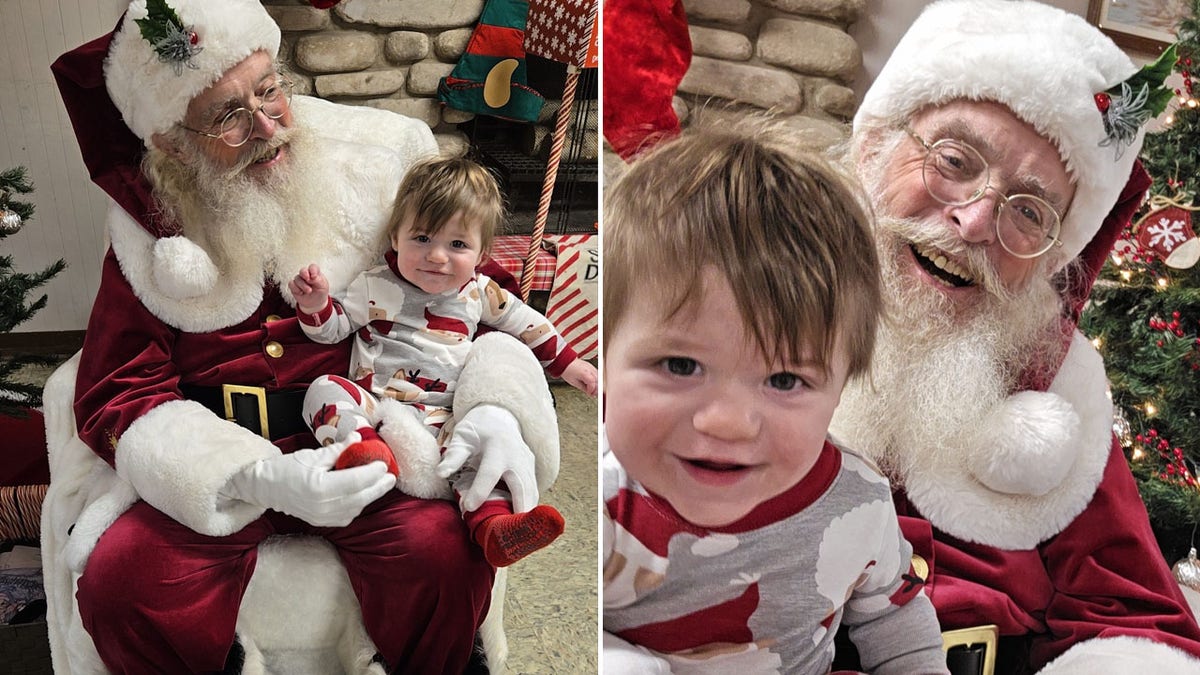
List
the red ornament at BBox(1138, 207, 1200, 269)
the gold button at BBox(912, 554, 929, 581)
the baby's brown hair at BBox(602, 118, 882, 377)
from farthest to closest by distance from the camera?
1. the red ornament at BBox(1138, 207, 1200, 269)
2. the gold button at BBox(912, 554, 929, 581)
3. the baby's brown hair at BBox(602, 118, 882, 377)

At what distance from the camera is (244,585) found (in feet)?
2.75

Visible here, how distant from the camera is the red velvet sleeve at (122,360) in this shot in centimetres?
81

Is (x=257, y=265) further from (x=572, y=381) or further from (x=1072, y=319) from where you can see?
(x=1072, y=319)

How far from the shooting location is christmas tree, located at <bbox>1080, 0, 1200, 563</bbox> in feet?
2.19

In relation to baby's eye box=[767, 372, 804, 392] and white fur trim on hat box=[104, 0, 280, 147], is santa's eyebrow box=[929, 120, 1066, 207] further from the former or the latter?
white fur trim on hat box=[104, 0, 280, 147]

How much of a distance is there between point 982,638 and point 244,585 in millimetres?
622

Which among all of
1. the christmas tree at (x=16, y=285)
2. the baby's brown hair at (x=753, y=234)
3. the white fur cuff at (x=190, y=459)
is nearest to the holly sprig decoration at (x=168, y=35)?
the christmas tree at (x=16, y=285)

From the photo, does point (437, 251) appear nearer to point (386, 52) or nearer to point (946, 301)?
point (386, 52)

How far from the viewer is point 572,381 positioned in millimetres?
812

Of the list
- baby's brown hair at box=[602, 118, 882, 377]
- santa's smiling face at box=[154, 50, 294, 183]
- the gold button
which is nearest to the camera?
baby's brown hair at box=[602, 118, 882, 377]

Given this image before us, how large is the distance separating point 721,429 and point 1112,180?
0.25 metres

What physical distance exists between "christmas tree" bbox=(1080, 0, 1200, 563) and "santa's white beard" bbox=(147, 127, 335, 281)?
64cm

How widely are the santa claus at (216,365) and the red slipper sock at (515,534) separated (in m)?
0.03

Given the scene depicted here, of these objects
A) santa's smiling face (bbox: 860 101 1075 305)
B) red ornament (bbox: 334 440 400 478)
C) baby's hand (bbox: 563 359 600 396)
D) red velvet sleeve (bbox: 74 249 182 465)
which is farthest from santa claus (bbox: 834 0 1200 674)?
red velvet sleeve (bbox: 74 249 182 465)
